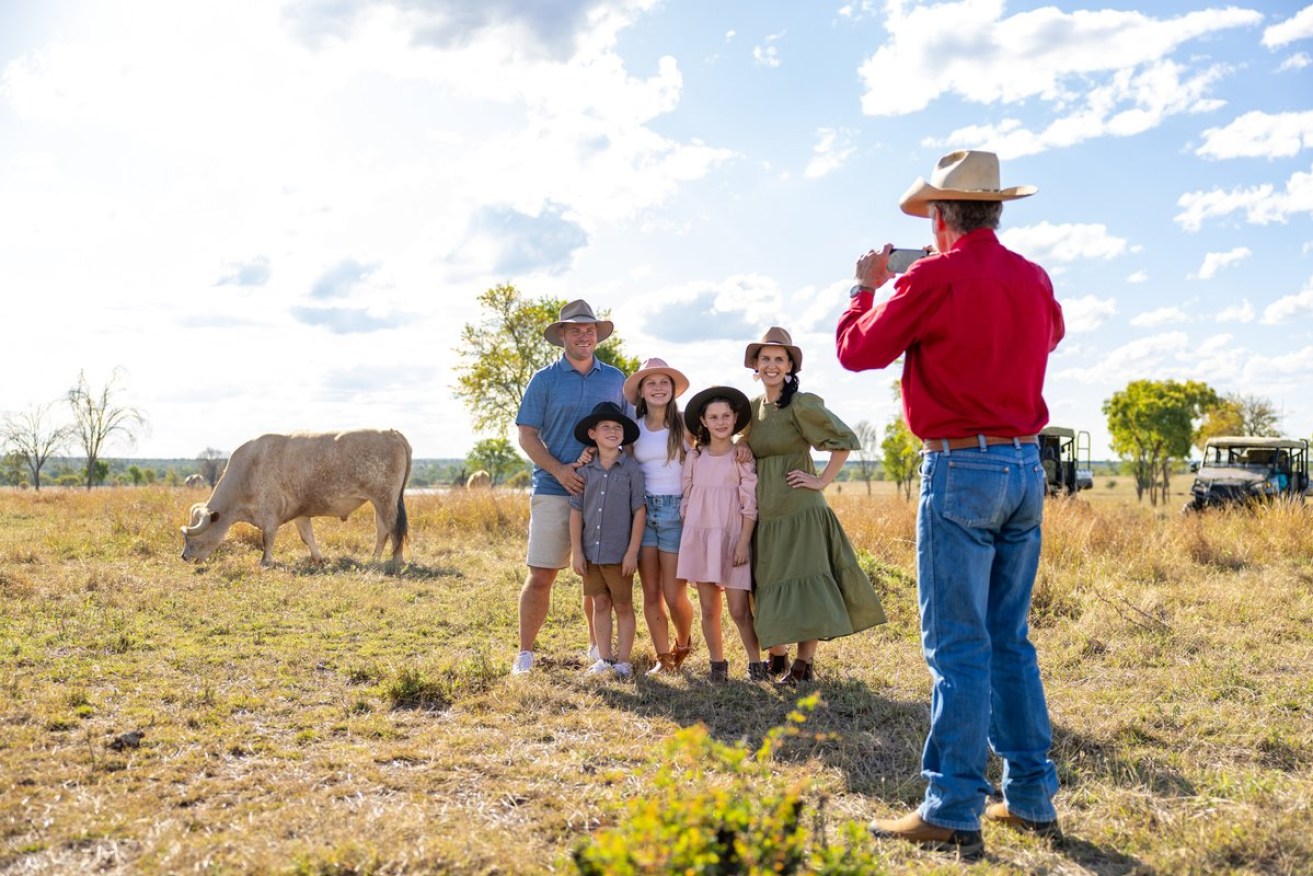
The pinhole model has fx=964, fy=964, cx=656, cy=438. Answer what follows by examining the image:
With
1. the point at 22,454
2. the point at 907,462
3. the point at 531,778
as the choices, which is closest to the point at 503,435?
the point at 907,462

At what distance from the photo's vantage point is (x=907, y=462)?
48719 millimetres

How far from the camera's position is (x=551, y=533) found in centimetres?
622

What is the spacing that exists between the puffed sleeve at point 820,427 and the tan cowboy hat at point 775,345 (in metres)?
0.29

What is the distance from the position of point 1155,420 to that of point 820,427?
150ft

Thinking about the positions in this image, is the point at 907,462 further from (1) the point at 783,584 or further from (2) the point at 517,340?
(1) the point at 783,584

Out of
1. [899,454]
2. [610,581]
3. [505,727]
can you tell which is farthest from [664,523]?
[899,454]

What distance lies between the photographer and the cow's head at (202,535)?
1166cm

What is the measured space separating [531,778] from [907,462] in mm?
46571

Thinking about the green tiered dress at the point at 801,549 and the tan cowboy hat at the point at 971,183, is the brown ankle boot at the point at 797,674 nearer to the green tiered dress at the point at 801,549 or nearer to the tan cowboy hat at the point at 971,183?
the green tiered dress at the point at 801,549

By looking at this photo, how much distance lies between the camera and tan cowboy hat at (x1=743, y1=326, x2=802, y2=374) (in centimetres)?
568

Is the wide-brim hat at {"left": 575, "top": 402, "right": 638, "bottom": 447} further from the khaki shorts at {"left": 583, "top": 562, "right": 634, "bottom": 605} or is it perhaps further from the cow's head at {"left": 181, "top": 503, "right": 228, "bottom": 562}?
the cow's head at {"left": 181, "top": 503, "right": 228, "bottom": 562}

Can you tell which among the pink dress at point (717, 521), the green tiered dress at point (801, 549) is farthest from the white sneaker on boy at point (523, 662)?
the green tiered dress at point (801, 549)

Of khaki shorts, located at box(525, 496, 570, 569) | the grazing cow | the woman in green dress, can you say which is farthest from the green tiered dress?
the grazing cow

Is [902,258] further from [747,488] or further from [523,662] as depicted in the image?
[523,662]
